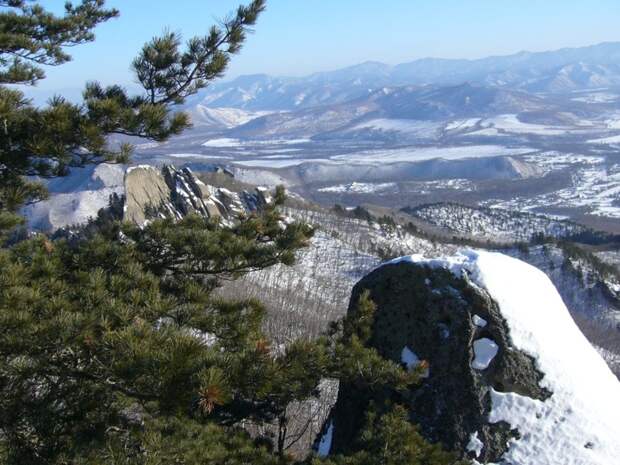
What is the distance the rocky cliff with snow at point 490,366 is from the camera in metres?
8.87

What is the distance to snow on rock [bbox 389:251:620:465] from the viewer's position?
878 cm

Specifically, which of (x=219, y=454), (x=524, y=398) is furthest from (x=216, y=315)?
(x=524, y=398)

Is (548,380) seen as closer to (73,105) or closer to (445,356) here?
(445,356)

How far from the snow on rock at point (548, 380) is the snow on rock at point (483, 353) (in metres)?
0.47

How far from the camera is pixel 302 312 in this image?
49562mm

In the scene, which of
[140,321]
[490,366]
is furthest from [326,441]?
[140,321]

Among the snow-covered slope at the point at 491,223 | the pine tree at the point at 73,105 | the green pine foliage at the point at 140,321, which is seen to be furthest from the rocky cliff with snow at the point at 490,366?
the snow-covered slope at the point at 491,223

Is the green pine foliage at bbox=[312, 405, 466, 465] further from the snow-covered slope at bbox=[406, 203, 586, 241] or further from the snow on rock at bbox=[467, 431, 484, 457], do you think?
the snow-covered slope at bbox=[406, 203, 586, 241]

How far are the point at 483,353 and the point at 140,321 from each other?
614cm

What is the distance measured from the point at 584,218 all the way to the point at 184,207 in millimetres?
90914

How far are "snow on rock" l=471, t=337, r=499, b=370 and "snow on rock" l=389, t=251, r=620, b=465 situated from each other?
1.53 feet

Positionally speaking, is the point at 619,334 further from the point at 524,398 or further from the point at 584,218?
the point at 584,218

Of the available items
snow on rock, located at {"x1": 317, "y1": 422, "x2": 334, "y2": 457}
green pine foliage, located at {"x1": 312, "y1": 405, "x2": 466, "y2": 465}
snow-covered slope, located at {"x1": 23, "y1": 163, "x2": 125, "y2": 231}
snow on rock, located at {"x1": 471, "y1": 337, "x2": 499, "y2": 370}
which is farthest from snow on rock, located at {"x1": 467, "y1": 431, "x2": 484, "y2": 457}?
→ snow-covered slope, located at {"x1": 23, "y1": 163, "x2": 125, "y2": 231}

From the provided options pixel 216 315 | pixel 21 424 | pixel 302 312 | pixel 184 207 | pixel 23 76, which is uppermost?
pixel 23 76
